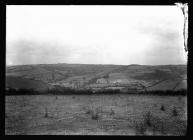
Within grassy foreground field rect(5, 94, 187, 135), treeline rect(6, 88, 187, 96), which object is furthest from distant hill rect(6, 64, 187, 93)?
grassy foreground field rect(5, 94, 187, 135)

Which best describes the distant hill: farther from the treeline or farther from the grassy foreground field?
the grassy foreground field

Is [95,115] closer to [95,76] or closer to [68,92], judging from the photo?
[68,92]

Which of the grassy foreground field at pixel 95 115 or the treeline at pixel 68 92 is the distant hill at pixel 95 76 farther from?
the grassy foreground field at pixel 95 115

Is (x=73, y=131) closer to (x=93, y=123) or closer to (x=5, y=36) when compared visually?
(x=93, y=123)

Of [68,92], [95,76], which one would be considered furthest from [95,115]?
[95,76]

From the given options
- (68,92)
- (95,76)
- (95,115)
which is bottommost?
(95,115)

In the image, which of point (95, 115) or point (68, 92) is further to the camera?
point (68, 92)
